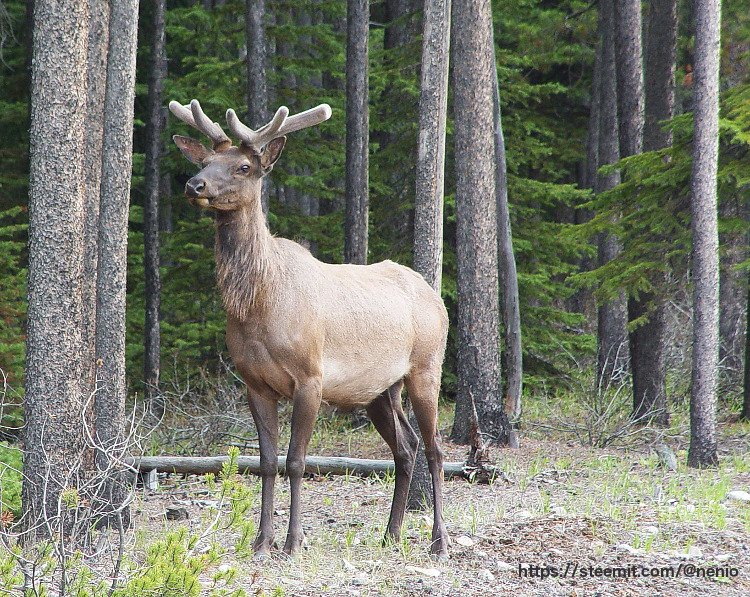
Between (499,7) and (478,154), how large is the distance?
6.82 metres

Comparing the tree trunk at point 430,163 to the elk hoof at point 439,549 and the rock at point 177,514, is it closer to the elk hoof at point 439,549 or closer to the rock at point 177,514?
the elk hoof at point 439,549

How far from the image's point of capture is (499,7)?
17.5 metres

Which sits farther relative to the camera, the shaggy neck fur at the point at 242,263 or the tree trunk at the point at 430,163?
the tree trunk at the point at 430,163

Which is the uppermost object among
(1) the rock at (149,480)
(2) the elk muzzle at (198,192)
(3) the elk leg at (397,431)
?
(2) the elk muzzle at (198,192)

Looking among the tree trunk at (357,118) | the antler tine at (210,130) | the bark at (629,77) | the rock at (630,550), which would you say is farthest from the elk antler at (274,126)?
the bark at (629,77)

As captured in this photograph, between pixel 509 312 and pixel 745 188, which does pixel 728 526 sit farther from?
pixel 509 312

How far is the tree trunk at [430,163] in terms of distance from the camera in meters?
8.98

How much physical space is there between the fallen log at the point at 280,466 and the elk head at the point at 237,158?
3.74 meters

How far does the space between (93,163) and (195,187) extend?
1.28 metres

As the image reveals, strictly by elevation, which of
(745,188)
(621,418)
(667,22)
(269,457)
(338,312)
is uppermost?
(667,22)

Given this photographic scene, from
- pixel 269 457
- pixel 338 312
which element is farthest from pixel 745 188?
pixel 269 457

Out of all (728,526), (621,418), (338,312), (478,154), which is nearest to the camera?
(338,312)

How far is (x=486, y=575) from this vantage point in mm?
6820

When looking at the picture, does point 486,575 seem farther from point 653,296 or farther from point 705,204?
point 653,296
